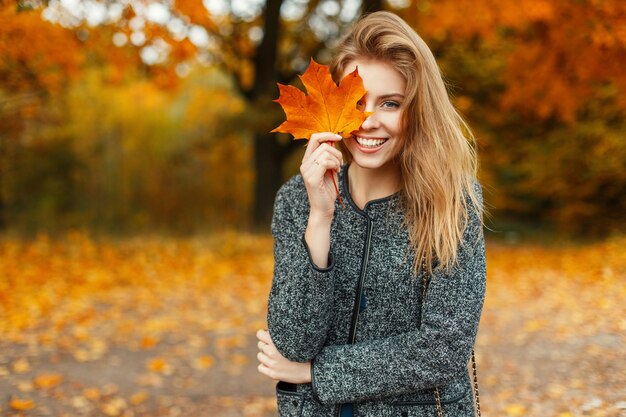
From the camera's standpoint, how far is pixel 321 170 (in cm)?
162

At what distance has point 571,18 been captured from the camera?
8.31 meters

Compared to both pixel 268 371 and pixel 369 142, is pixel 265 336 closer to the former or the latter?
pixel 268 371

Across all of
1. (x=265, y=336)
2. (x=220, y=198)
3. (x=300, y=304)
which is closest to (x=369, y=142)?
(x=300, y=304)

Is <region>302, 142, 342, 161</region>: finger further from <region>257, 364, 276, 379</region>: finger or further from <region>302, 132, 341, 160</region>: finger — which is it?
<region>257, 364, 276, 379</region>: finger

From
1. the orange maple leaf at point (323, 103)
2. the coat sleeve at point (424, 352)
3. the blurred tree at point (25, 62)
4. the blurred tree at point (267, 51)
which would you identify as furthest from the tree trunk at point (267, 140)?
the coat sleeve at point (424, 352)

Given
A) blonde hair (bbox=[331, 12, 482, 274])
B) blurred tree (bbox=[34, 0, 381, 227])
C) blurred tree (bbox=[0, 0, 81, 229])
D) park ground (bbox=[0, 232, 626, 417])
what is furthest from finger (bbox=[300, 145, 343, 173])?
blurred tree (bbox=[34, 0, 381, 227])

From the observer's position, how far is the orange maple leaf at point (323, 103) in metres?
1.62

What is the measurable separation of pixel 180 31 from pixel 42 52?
1802 millimetres

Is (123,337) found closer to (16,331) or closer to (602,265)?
(16,331)

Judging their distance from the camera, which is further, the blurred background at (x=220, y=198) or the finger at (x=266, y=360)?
the blurred background at (x=220, y=198)

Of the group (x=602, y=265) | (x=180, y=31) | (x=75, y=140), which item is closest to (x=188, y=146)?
(x=75, y=140)

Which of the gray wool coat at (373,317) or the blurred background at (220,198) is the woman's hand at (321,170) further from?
the blurred background at (220,198)

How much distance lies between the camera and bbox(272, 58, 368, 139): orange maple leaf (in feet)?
5.31

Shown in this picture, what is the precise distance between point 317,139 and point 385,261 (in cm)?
40
